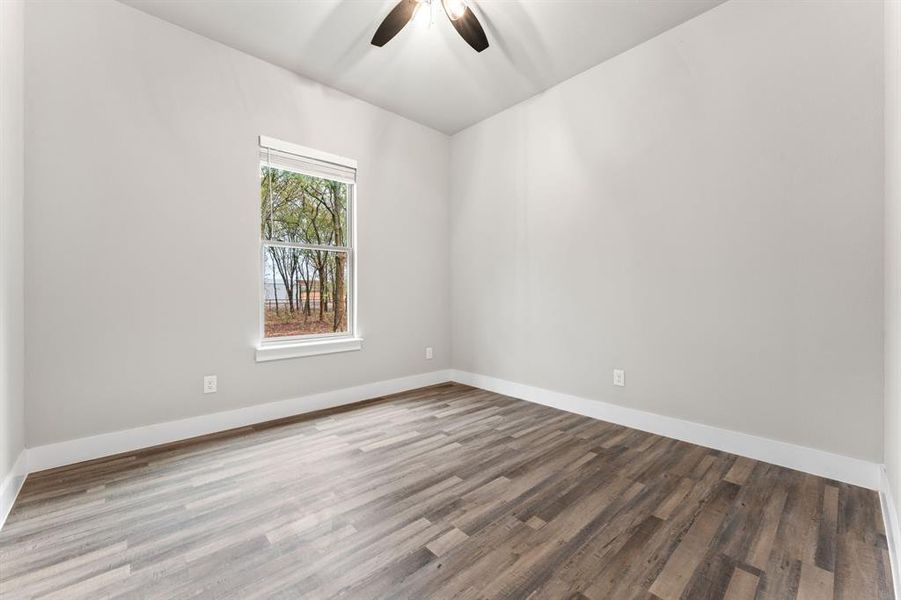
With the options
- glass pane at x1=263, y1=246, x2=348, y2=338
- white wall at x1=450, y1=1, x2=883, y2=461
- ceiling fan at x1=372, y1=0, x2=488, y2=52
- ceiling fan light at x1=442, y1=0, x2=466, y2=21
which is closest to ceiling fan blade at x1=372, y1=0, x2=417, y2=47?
ceiling fan at x1=372, y1=0, x2=488, y2=52

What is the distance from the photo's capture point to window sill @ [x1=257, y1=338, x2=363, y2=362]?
3.06 m

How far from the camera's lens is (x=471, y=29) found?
234 centimetres

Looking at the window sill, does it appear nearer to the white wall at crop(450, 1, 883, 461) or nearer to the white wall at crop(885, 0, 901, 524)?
the white wall at crop(450, 1, 883, 461)

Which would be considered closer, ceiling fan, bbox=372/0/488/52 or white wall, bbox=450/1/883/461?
white wall, bbox=450/1/883/461

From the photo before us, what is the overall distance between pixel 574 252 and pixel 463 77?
175 centimetres

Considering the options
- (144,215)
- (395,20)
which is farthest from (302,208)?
(395,20)

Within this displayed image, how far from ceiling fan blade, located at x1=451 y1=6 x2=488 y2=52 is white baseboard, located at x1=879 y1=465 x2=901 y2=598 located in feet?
10.0

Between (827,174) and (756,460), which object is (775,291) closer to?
(827,174)

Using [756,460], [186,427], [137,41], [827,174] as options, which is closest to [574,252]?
[827,174]

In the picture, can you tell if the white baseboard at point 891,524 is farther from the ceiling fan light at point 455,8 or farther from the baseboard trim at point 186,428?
the baseboard trim at point 186,428

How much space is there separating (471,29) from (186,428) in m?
3.20

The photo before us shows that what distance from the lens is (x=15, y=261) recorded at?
6.65 ft

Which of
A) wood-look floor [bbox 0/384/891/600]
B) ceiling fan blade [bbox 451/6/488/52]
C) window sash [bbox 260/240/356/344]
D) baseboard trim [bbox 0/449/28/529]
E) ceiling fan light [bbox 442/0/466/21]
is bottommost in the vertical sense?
wood-look floor [bbox 0/384/891/600]

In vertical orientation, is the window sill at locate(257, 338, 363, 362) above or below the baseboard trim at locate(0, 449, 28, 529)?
above
